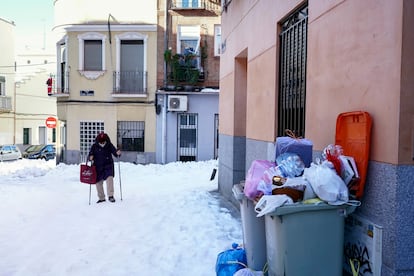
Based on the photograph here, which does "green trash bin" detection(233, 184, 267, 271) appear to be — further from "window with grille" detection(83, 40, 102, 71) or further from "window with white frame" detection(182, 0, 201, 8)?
"window with grille" detection(83, 40, 102, 71)

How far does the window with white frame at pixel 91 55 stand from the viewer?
19344 millimetres

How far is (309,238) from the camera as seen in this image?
3.39 m

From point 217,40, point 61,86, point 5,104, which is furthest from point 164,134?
point 5,104

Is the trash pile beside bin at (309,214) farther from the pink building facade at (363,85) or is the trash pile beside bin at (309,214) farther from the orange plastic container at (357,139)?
the pink building facade at (363,85)

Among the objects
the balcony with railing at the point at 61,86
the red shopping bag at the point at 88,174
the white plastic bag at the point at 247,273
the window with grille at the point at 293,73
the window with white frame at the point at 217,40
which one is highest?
the window with white frame at the point at 217,40

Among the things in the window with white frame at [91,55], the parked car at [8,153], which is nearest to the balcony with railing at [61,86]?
the window with white frame at [91,55]

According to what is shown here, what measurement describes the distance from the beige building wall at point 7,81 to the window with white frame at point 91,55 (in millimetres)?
17303

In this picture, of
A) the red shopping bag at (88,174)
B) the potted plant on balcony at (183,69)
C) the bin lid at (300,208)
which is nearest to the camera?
the bin lid at (300,208)

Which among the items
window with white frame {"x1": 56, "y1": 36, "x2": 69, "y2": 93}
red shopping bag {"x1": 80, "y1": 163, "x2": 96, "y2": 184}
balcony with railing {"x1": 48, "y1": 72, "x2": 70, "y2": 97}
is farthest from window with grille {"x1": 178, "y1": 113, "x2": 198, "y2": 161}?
red shopping bag {"x1": 80, "y1": 163, "x2": 96, "y2": 184}

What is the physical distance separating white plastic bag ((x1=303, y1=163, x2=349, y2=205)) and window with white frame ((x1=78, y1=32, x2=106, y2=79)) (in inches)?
677

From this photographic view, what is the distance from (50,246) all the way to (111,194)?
368cm

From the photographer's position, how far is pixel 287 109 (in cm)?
591

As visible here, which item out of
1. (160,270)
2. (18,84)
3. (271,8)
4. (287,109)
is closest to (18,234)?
(160,270)

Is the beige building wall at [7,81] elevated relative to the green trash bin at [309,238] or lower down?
elevated
